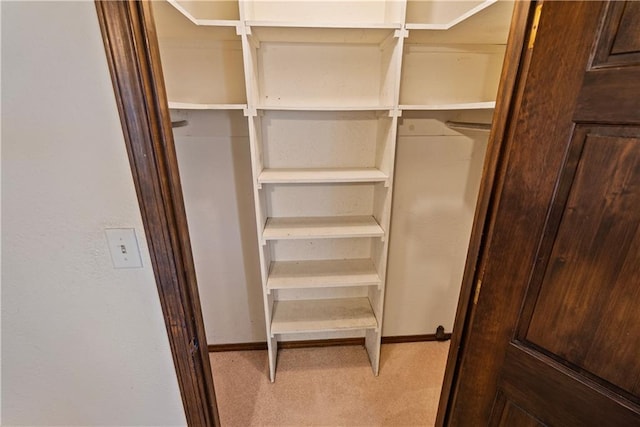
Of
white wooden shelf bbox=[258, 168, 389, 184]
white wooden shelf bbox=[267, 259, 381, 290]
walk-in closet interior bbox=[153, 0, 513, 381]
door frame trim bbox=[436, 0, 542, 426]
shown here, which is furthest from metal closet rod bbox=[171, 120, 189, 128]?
door frame trim bbox=[436, 0, 542, 426]

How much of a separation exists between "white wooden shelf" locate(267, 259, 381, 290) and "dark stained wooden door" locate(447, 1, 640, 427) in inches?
35.5

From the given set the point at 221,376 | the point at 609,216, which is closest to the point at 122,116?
the point at 609,216

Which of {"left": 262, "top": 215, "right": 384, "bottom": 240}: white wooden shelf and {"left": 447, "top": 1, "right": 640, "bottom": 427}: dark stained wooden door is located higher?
{"left": 447, "top": 1, "right": 640, "bottom": 427}: dark stained wooden door

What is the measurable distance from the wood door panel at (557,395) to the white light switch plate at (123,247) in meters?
1.08

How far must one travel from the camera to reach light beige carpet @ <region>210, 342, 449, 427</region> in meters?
1.68

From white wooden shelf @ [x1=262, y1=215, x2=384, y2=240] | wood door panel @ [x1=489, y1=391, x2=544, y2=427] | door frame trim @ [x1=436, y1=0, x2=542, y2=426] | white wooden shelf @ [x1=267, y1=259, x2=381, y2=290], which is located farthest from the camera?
white wooden shelf @ [x1=267, y1=259, x2=381, y2=290]

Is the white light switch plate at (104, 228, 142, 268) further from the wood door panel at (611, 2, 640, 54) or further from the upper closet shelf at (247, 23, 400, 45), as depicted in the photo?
the wood door panel at (611, 2, 640, 54)

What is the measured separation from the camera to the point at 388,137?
1458 mm

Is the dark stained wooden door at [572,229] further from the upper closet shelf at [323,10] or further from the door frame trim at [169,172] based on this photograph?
the upper closet shelf at [323,10]

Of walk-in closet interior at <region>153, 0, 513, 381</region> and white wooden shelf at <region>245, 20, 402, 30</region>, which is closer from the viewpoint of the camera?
white wooden shelf at <region>245, 20, 402, 30</region>

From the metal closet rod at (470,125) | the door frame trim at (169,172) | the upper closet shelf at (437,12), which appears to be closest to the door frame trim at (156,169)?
the door frame trim at (169,172)

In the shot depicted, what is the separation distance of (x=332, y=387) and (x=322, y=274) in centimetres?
74

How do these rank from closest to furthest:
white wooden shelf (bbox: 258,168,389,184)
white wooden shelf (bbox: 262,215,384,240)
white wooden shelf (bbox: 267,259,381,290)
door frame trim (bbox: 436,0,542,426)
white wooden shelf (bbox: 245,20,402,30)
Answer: door frame trim (bbox: 436,0,542,426) < white wooden shelf (bbox: 245,20,402,30) < white wooden shelf (bbox: 258,168,389,184) < white wooden shelf (bbox: 262,215,384,240) < white wooden shelf (bbox: 267,259,381,290)

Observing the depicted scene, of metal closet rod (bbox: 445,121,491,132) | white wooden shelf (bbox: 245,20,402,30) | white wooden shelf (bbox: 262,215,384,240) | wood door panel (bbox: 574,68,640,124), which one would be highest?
white wooden shelf (bbox: 245,20,402,30)
